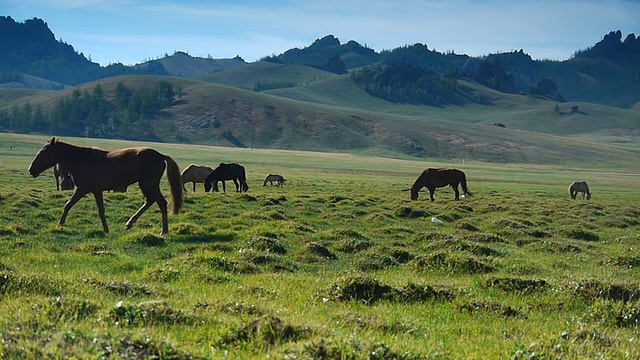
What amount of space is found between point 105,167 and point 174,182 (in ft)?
7.52

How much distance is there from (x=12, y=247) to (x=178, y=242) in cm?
441

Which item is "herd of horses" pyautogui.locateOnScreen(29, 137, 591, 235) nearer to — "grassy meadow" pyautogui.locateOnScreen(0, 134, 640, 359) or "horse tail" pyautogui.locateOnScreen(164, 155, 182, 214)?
"horse tail" pyautogui.locateOnScreen(164, 155, 182, 214)

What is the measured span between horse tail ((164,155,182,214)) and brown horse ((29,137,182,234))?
0.11 feet

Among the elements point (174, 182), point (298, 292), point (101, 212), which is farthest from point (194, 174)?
point (298, 292)

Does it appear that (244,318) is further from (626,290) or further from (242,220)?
(242,220)

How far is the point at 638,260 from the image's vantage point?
53.8 ft

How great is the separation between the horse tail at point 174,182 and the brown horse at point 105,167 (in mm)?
34

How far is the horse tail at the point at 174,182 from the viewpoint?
798 inches

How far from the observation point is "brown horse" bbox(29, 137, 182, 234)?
19750 millimetres

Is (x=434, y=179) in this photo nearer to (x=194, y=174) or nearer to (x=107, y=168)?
(x=194, y=174)

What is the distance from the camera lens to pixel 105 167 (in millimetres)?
19859

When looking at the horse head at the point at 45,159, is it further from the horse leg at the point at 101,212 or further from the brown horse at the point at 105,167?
the horse leg at the point at 101,212

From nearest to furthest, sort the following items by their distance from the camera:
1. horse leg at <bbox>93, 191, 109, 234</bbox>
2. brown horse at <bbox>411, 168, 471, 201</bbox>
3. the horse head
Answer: horse leg at <bbox>93, 191, 109, 234</bbox>, the horse head, brown horse at <bbox>411, 168, 471, 201</bbox>

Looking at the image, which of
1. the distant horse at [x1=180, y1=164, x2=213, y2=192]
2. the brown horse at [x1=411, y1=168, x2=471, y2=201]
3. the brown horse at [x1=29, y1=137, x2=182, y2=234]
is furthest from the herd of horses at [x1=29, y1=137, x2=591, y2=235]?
the distant horse at [x1=180, y1=164, x2=213, y2=192]
